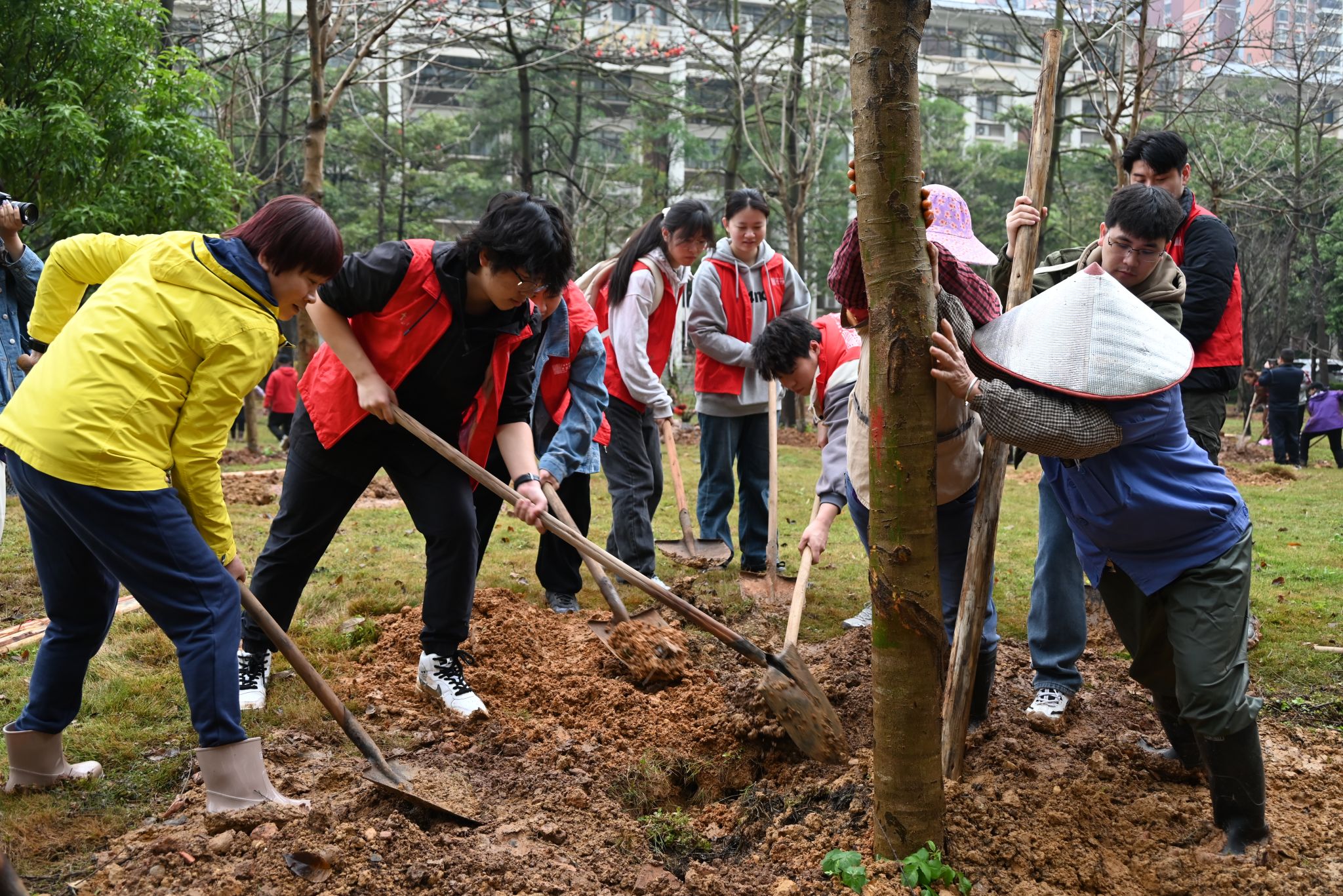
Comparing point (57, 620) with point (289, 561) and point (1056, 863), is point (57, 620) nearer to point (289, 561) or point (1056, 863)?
point (289, 561)

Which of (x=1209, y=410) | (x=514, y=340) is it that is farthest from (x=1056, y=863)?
(x=514, y=340)

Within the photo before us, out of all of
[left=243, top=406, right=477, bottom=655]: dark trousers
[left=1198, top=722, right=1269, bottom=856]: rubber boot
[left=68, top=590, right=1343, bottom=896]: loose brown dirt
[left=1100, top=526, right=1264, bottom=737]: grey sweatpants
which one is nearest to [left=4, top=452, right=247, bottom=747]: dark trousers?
[left=68, top=590, right=1343, bottom=896]: loose brown dirt

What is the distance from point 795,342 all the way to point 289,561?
2286 millimetres

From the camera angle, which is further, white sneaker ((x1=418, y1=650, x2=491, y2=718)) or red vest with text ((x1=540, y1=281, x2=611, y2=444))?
red vest with text ((x1=540, y1=281, x2=611, y2=444))

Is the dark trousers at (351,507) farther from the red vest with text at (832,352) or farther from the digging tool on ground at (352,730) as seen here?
the red vest with text at (832,352)

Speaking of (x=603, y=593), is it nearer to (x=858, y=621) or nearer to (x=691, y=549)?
(x=858, y=621)

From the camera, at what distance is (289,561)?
3.71m

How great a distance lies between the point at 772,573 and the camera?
219 inches

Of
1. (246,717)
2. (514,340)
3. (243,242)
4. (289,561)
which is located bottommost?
(246,717)

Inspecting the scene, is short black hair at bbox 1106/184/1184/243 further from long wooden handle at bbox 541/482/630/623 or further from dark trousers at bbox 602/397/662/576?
dark trousers at bbox 602/397/662/576

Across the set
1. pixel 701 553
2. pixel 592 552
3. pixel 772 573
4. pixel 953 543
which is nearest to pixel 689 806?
pixel 592 552

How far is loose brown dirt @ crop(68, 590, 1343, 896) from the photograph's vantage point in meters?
2.63

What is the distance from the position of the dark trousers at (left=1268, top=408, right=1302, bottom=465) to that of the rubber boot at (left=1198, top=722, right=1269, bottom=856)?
13721 millimetres

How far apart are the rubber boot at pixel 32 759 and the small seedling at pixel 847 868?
2.25 m
